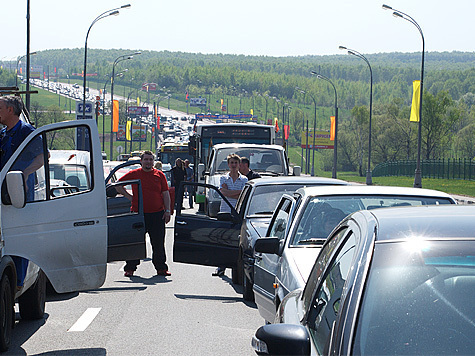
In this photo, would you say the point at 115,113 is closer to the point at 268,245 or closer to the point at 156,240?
the point at 156,240

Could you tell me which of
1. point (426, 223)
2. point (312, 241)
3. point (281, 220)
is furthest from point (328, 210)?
point (426, 223)

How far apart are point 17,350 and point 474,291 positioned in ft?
17.1

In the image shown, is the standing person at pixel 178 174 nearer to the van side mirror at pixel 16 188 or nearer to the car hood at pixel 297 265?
the van side mirror at pixel 16 188

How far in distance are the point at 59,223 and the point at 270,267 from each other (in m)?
2.02

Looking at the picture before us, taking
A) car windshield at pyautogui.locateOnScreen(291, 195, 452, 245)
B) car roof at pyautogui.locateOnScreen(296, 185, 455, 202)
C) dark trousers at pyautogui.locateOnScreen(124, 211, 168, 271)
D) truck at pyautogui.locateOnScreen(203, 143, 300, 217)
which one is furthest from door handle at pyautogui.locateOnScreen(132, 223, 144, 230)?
truck at pyautogui.locateOnScreen(203, 143, 300, 217)

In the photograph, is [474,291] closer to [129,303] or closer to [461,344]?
[461,344]

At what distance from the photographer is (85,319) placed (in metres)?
8.98

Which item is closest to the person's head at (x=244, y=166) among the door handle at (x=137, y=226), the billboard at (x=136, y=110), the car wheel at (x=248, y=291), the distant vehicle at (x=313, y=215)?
the door handle at (x=137, y=226)

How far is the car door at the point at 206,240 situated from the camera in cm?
1105

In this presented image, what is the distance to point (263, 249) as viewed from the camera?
7316mm

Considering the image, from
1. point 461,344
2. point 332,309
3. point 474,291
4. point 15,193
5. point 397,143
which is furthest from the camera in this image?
point 397,143

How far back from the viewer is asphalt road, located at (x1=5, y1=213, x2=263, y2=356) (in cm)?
750

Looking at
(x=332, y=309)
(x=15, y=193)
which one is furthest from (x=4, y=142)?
(x=332, y=309)

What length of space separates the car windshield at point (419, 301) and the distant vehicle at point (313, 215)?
387cm
